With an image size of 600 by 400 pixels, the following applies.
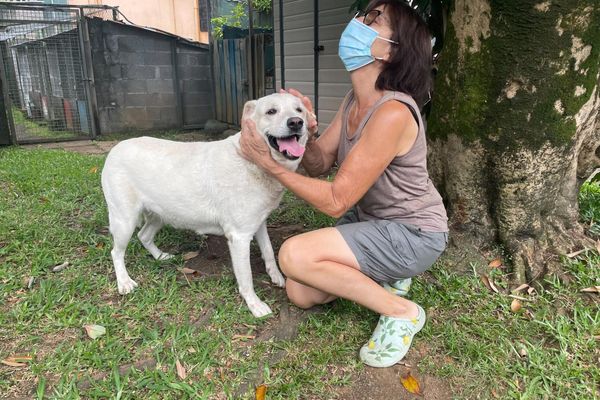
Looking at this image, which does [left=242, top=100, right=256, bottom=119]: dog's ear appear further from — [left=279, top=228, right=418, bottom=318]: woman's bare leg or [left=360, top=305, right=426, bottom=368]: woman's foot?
[left=360, top=305, right=426, bottom=368]: woman's foot

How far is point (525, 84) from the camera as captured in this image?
2.73m

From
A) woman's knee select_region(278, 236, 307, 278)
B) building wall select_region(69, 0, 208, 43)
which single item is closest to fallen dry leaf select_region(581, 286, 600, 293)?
woman's knee select_region(278, 236, 307, 278)

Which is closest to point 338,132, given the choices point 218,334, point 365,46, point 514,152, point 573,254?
point 365,46

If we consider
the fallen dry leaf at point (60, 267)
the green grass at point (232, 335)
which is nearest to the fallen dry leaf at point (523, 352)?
the green grass at point (232, 335)

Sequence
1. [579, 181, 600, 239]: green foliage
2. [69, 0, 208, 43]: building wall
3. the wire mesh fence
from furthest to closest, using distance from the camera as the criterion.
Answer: [69, 0, 208, 43]: building wall
the wire mesh fence
[579, 181, 600, 239]: green foliage

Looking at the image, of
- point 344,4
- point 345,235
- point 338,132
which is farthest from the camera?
point 344,4

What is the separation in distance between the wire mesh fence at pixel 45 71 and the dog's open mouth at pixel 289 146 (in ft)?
24.3

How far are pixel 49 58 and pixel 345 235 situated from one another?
8.77 metres

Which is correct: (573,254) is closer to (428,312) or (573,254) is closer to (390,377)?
(428,312)

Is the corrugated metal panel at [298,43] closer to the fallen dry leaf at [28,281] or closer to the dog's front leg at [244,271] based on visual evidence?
the dog's front leg at [244,271]

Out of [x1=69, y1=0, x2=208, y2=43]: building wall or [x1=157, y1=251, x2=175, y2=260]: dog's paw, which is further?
[x1=69, y1=0, x2=208, y2=43]: building wall

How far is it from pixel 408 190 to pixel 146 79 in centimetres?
865

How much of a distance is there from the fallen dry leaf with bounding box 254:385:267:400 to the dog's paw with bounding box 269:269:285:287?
1.00 metres

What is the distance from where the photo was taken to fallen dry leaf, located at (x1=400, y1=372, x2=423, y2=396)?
2236mm
